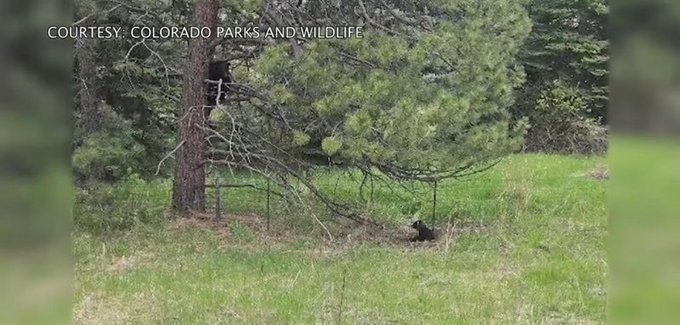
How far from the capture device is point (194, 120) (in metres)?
7.15

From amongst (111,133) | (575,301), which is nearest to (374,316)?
(575,301)

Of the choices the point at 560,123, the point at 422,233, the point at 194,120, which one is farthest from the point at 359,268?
the point at 560,123

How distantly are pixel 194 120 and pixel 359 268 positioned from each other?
2375 mm

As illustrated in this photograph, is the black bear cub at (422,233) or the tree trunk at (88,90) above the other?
the tree trunk at (88,90)

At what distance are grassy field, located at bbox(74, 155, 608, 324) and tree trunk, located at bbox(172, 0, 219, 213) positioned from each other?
1.13 ft

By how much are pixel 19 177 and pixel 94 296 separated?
141 inches

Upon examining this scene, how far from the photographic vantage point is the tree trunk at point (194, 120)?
7.09m

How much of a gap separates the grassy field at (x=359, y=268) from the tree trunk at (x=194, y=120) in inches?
13.6

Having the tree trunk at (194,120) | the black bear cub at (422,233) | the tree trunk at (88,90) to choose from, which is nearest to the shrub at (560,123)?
the black bear cub at (422,233)

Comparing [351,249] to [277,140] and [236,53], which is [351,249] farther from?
[236,53]

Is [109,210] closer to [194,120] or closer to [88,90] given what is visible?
[194,120]

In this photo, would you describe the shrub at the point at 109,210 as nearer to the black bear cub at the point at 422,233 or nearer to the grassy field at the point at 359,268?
the grassy field at the point at 359,268

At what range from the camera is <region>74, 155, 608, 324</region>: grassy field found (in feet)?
15.0

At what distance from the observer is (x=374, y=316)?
4527mm
